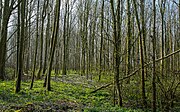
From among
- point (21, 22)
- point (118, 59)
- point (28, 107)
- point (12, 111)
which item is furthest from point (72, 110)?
point (21, 22)

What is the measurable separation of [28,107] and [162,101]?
669 cm

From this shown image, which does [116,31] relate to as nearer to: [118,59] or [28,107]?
[118,59]

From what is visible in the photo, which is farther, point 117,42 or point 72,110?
point 117,42

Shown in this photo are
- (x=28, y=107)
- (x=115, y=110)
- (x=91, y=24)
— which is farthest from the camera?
(x=91, y=24)

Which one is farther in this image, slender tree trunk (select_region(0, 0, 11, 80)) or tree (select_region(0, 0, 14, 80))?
slender tree trunk (select_region(0, 0, 11, 80))

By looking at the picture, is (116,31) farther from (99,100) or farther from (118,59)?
(99,100)

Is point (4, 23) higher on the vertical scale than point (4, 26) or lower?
higher

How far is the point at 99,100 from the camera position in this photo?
1359cm

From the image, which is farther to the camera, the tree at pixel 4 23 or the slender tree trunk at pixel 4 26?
the slender tree trunk at pixel 4 26

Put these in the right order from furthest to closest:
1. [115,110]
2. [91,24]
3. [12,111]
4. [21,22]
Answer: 1. [91,24]
2. [21,22]
3. [115,110]
4. [12,111]

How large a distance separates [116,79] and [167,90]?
2.44 meters

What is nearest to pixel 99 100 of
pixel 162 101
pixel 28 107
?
pixel 162 101

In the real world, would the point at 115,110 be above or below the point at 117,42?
below

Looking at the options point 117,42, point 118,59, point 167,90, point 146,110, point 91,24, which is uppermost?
point 91,24
